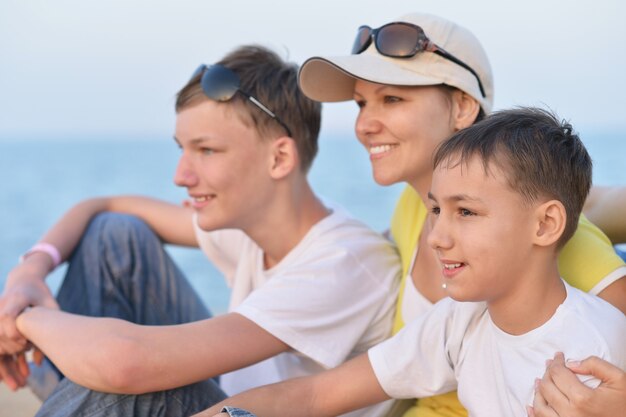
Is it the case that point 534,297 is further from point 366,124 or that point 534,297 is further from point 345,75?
point 345,75

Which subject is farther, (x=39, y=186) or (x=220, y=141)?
(x=39, y=186)

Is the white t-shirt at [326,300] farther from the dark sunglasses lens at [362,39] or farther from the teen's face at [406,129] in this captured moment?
the dark sunglasses lens at [362,39]

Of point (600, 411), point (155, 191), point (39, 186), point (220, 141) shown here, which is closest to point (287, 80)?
point (220, 141)

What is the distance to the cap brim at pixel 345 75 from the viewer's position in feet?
9.65

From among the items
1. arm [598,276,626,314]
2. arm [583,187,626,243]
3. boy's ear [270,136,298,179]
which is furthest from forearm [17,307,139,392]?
arm [583,187,626,243]

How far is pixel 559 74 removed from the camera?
76.4 ft

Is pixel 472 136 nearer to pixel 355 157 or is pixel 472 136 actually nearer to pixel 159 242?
pixel 159 242

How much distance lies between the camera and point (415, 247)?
314 centimetres

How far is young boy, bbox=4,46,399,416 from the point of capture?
2793 millimetres

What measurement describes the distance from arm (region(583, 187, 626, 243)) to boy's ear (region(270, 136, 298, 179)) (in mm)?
1089

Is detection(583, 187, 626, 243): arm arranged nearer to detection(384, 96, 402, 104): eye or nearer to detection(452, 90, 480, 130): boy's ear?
detection(452, 90, 480, 130): boy's ear

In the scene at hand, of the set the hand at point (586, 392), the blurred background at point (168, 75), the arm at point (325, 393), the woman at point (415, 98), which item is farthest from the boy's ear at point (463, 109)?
the blurred background at point (168, 75)

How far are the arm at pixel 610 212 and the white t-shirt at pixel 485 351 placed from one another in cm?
76

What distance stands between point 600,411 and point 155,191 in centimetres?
2247
